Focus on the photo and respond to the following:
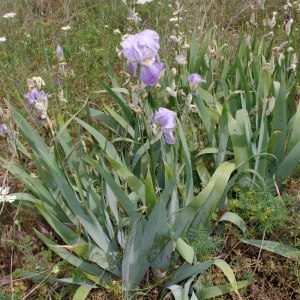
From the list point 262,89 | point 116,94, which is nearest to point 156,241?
point 116,94

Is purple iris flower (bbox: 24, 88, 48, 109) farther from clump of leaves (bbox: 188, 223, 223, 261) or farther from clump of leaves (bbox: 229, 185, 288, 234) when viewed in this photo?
clump of leaves (bbox: 229, 185, 288, 234)

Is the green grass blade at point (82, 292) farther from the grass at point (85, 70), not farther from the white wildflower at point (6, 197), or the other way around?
the white wildflower at point (6, 197)

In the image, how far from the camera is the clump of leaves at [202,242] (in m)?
1.61

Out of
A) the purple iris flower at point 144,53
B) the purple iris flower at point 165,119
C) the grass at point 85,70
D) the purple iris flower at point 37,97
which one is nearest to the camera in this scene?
the purple iris flower at point 144,53

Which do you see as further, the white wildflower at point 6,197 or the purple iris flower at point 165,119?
the white wildflower at point 6,197

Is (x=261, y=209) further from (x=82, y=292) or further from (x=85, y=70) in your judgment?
(x=85, y=70)

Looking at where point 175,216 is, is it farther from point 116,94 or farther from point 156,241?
point 116,94

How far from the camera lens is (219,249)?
1.75 meters

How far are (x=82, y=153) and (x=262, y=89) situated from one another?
0.95m

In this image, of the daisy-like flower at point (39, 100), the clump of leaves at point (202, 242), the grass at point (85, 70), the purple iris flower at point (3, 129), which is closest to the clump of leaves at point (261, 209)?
the grass at point (85, 70)

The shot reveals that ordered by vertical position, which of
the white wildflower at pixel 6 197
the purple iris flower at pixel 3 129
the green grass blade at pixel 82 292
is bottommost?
the green grass blade at pixel 82 292

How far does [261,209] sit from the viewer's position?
1.74 metres

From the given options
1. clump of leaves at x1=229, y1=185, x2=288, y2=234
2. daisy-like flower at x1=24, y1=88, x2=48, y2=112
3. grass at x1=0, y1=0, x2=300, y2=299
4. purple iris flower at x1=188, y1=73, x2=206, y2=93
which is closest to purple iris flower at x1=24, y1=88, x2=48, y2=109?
daisy-like flower at x1=24, y1=88, x2=48, y2=112

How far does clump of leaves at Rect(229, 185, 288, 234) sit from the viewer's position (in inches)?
66.3
